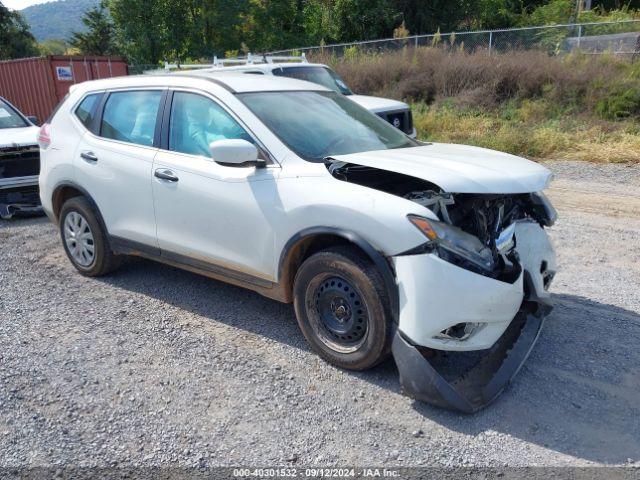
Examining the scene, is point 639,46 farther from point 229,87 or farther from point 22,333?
point 22,333

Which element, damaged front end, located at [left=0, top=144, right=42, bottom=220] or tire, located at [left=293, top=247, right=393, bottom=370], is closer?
tire, located at [left=293, top=247, right=393, bottom=370]

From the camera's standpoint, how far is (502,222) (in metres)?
4.05

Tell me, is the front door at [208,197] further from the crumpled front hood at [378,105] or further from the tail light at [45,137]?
the crumpled front hood at [378,105]

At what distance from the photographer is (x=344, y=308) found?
150 inches

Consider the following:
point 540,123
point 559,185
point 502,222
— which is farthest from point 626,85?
point 502,222

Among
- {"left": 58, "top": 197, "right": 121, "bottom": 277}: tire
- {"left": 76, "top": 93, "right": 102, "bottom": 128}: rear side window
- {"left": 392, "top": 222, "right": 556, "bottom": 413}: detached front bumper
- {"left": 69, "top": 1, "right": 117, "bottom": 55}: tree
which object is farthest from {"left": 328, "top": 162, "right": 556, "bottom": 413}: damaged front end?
{"left": 69, "top": 1, "right": 117, "bottom": 55}: tree

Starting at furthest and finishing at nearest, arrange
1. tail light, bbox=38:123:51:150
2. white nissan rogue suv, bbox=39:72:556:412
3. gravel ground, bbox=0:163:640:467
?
1. tail light, bbox=38:123:51:150
2. white nissan rogue suv, bbox=39:72:556:412
3. gravel ground, bbox=0:163:640:467

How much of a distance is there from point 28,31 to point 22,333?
45910mm

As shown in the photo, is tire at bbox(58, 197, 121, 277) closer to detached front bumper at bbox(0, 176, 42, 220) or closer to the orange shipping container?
detached front bumper at bbox(0, 176, 42, 220)

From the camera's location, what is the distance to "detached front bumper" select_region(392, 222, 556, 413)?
331cm

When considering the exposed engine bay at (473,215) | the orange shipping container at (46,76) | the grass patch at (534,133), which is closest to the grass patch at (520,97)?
the grass patch at (534,133)

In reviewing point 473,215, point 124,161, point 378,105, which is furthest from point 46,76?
point 473,215

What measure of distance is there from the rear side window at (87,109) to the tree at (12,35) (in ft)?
135

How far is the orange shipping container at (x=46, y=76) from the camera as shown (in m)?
16.0
